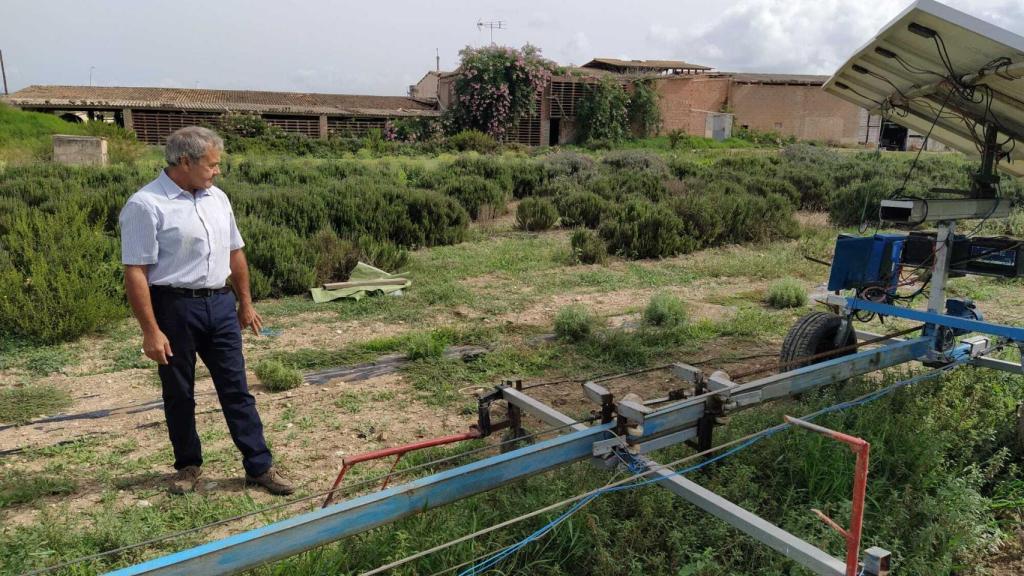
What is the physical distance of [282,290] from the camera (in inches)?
353

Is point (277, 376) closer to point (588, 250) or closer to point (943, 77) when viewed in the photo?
point (943, 77)

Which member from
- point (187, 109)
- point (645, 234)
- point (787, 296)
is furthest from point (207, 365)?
point (187, 109)

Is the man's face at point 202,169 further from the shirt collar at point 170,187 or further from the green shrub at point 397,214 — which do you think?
the green shrub at point 397,214

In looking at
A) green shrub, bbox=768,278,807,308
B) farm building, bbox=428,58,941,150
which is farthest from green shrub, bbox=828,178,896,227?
farm building, bbox=428,58,941,150

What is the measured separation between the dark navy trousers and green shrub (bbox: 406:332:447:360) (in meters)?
2.36

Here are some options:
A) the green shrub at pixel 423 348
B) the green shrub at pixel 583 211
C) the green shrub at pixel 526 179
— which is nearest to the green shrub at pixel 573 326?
the green shrub at pixel 423 348

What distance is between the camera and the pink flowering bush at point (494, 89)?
3988cm

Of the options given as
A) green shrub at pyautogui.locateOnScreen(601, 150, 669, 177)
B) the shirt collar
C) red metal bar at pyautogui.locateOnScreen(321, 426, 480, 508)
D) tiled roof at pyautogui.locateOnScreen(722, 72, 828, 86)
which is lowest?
red metal bar at pyautogui.locateOnScreen(321, 426, 480, 508)

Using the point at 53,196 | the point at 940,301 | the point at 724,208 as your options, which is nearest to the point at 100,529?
the point at 940,301

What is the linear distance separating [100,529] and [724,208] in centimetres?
1172

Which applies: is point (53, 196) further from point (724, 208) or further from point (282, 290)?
point (724, 208)

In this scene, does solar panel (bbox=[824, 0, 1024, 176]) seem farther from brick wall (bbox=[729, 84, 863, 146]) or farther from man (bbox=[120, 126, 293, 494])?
brick wall (bbox=[729, 84, 863, 146])

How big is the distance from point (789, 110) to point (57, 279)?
52.4 m

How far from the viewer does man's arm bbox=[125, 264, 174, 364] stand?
3516 mm
